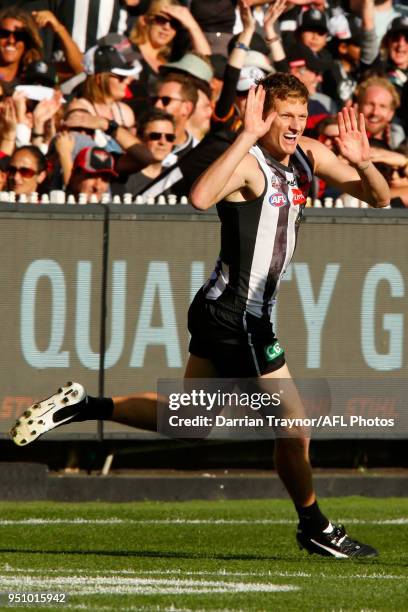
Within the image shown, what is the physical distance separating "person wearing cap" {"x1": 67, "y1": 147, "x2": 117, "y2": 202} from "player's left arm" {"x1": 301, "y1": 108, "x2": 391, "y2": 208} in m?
4.08

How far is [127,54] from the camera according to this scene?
47.7 ft

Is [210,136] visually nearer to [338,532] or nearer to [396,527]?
[396,527]

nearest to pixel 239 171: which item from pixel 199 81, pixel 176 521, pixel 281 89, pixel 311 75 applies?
pixel 281 89

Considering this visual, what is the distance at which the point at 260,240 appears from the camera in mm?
7660

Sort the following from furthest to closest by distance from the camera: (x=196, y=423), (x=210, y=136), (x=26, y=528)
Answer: (x=210, y=136)
(x=26, y=528)
(x=196, y=423)

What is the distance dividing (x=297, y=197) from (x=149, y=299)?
3.64 metres

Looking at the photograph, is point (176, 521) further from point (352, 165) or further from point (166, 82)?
point (166, 82)

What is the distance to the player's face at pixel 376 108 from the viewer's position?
1345 cm

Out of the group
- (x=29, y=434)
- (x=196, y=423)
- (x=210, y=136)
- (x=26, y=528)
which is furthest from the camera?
(x=210, y=136)

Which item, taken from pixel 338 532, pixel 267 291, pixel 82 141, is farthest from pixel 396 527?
pixel 82 141

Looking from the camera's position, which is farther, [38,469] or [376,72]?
[376,72]

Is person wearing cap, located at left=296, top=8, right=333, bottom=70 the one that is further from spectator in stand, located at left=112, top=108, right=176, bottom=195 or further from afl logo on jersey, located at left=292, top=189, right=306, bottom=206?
afl logo on jersey, located at left=292, top=189, right=306, bottom=206

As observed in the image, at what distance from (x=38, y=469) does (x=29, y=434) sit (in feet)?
11.4

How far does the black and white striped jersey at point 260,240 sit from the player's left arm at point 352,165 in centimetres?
27
